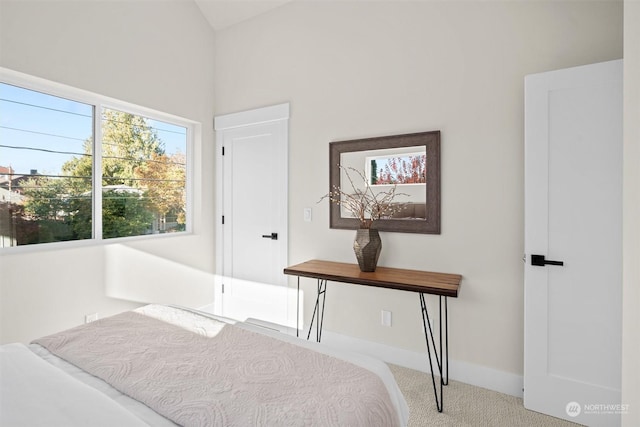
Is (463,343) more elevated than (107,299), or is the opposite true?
(107,299)

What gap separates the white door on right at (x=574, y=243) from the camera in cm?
180

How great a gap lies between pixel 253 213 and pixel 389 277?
1613mm

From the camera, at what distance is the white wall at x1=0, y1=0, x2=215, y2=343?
2156mm

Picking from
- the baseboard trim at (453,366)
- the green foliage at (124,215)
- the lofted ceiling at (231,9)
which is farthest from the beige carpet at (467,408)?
the lofted ceiling at (231,9)

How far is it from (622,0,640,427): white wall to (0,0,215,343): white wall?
10.3ft

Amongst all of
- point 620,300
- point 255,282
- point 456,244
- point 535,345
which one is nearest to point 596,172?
point 620,300

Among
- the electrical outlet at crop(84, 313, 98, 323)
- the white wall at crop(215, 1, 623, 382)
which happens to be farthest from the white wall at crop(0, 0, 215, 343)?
the white wall at crop(215, 1, 623, 382)

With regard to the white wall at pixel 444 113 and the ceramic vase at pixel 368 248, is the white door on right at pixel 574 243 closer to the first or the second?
the white wall at pixel 444 113

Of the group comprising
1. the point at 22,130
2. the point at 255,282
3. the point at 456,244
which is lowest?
the point at 255,282

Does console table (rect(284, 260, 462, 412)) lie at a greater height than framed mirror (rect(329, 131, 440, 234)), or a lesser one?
lesser

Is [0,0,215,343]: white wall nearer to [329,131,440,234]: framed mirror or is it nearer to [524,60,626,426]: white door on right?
[329,131,440,234]: framed mirror

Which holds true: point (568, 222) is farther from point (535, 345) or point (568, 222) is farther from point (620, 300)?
point (535, 345)

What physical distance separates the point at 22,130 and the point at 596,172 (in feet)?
11.9

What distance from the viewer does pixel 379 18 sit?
8.52 ft
